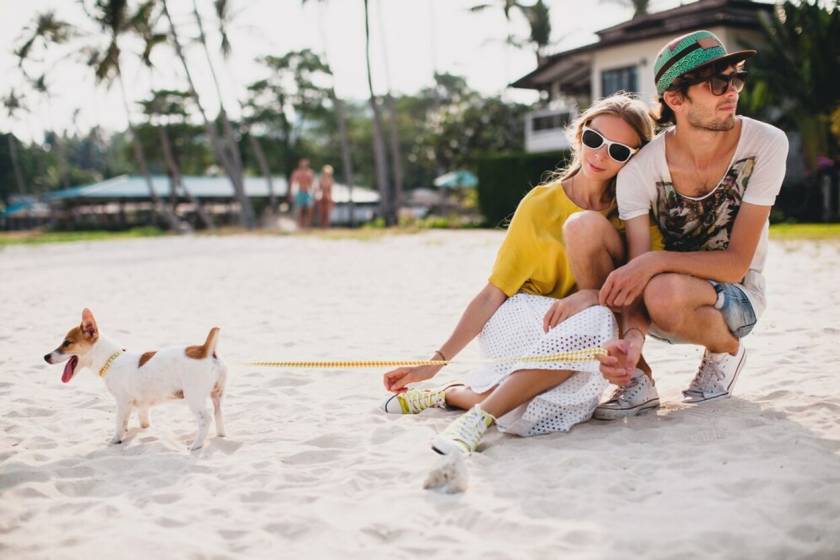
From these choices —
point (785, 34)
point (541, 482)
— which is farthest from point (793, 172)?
point (541, 482)

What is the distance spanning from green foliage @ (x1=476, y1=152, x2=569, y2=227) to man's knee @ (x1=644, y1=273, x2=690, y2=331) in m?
17.5

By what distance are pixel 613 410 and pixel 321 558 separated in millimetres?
1668

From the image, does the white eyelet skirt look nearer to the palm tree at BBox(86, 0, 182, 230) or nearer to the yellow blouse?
the yellow blouse

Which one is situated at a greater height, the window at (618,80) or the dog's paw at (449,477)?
the window at (618,80)

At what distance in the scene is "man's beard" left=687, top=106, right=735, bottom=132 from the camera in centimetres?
296

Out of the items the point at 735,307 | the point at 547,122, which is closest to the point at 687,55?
the point at 735,307

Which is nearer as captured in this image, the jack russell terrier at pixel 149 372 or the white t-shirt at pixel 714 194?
the white t-shirt at pixel 714 194

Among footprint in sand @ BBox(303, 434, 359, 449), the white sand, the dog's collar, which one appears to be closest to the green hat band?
the white sand

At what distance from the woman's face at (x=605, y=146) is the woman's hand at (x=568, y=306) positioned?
0.55 m

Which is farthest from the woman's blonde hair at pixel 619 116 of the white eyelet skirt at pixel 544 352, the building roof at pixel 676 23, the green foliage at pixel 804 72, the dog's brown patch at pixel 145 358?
the building roof at pixel 676 23

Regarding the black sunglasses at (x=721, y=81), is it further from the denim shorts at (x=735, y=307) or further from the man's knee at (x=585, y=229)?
the denim shorts at (x=735, y=307)

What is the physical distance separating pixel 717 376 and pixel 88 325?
296cm

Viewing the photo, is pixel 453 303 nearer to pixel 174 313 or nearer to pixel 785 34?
pixel 174 313

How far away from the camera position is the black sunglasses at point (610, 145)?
3068mm
